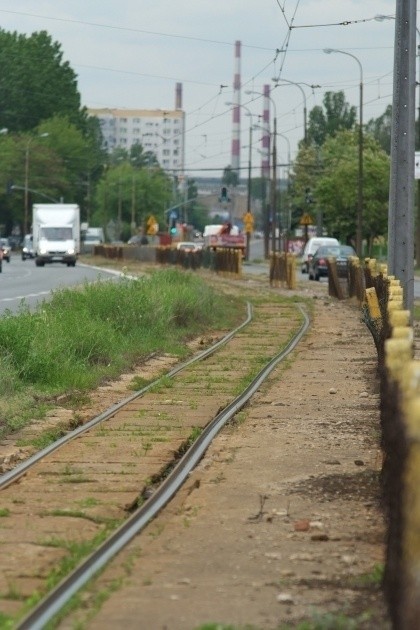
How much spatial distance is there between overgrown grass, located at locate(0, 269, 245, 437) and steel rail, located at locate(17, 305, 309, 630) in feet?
5.97

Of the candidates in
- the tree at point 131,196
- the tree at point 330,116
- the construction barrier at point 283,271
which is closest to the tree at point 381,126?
the tree at point 330,116

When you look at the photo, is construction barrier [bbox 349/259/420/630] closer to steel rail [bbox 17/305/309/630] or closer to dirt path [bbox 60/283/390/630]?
dirt path [bbox 60/283/390/630]

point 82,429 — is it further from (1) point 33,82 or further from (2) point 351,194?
(1) point 33,82

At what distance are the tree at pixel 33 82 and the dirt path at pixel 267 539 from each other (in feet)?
429

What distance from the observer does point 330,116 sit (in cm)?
15788

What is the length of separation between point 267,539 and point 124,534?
80 cm

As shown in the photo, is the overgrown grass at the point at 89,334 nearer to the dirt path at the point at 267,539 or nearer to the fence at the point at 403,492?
the dirt path at the point at 267,539

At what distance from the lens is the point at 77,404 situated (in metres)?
16.6

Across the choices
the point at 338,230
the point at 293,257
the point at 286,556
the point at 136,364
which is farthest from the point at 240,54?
the point at 286,556

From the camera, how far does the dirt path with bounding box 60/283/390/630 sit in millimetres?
7223

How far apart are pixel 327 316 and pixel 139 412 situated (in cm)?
1845

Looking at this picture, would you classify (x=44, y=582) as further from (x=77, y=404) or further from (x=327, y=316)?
(x=327, y=316)

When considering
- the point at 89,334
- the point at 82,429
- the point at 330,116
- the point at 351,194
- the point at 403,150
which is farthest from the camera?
the point at 330,116

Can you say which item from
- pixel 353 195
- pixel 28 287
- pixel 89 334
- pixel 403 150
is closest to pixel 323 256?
pixel 28 287
